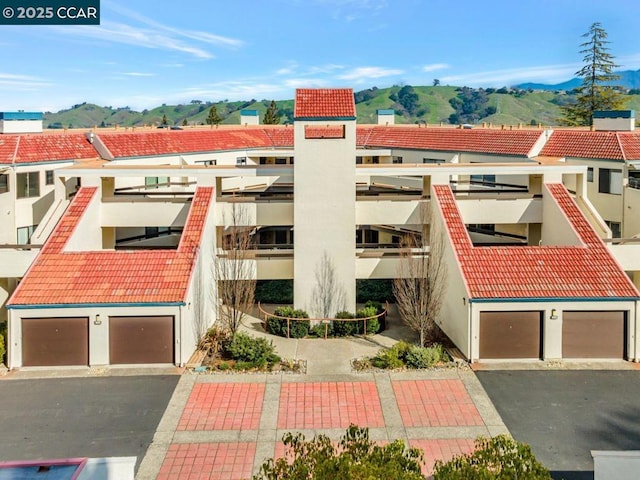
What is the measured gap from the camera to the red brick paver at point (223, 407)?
1872cm

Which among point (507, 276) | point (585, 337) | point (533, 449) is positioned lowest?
point (533, 449)

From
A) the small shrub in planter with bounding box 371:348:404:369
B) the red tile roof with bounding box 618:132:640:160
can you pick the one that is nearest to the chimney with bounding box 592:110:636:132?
the red tile roof with bounding box 618:132:640:160

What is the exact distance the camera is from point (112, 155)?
34.7m

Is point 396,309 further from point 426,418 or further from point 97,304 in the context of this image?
point 97,304

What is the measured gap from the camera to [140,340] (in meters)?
23.2

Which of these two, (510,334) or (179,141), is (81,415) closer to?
(510,334)

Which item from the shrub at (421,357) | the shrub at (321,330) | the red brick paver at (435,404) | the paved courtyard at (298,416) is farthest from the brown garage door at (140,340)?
the shrub at (421,357)

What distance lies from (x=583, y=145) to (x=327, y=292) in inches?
726

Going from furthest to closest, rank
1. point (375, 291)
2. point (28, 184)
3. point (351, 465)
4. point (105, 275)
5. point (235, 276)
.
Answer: point (375, 291)
point (28, 184)
point (235, 276)
point (105, 275)
point (351, 465)

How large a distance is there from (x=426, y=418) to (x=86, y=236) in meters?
17.6

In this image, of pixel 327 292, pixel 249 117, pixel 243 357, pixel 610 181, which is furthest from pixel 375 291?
pixel 249 117

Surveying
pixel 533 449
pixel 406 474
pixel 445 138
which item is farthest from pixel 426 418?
pixel 445 138

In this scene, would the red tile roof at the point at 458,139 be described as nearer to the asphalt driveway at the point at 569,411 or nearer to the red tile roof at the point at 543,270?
the red tile roof at the point at 543,270

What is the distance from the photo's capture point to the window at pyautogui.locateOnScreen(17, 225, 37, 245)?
30.1m
